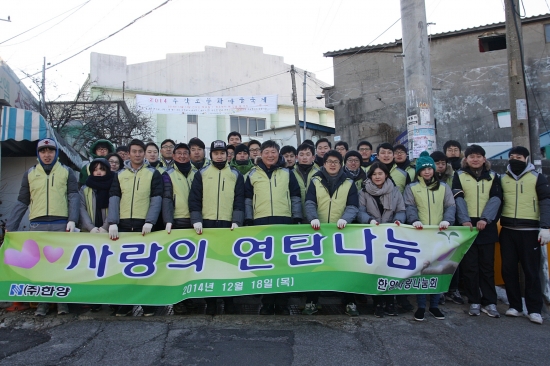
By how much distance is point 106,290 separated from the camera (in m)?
4.31

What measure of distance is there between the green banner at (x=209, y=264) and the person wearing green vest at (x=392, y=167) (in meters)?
1.02

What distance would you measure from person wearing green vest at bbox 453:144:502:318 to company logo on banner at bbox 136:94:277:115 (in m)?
15.4

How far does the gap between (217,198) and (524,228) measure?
134 inches

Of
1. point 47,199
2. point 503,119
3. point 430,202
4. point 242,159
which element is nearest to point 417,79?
point 430,202

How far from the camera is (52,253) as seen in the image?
439cm

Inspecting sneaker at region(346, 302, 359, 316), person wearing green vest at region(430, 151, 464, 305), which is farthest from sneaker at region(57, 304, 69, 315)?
person wearing green vest at region(430, 151, 464, 305)

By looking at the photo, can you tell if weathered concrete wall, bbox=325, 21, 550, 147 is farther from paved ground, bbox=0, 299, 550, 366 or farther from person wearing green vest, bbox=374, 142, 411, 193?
paved ground, bbox=0, 299, 550, 366

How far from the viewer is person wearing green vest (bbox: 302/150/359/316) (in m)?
4.48

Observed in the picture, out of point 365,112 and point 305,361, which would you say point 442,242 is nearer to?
point 305,361

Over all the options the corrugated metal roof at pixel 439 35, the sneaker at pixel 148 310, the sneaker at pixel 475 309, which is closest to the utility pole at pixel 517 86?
the sneaker at pixel 475 309

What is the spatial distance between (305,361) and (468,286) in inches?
94.3

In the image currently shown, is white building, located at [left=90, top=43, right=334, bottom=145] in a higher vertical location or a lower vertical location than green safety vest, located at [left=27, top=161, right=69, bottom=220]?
higher

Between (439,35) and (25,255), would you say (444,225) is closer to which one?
(25,255)

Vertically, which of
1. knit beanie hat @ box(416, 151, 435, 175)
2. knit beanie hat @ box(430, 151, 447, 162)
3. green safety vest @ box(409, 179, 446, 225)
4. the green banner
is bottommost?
the green banner
